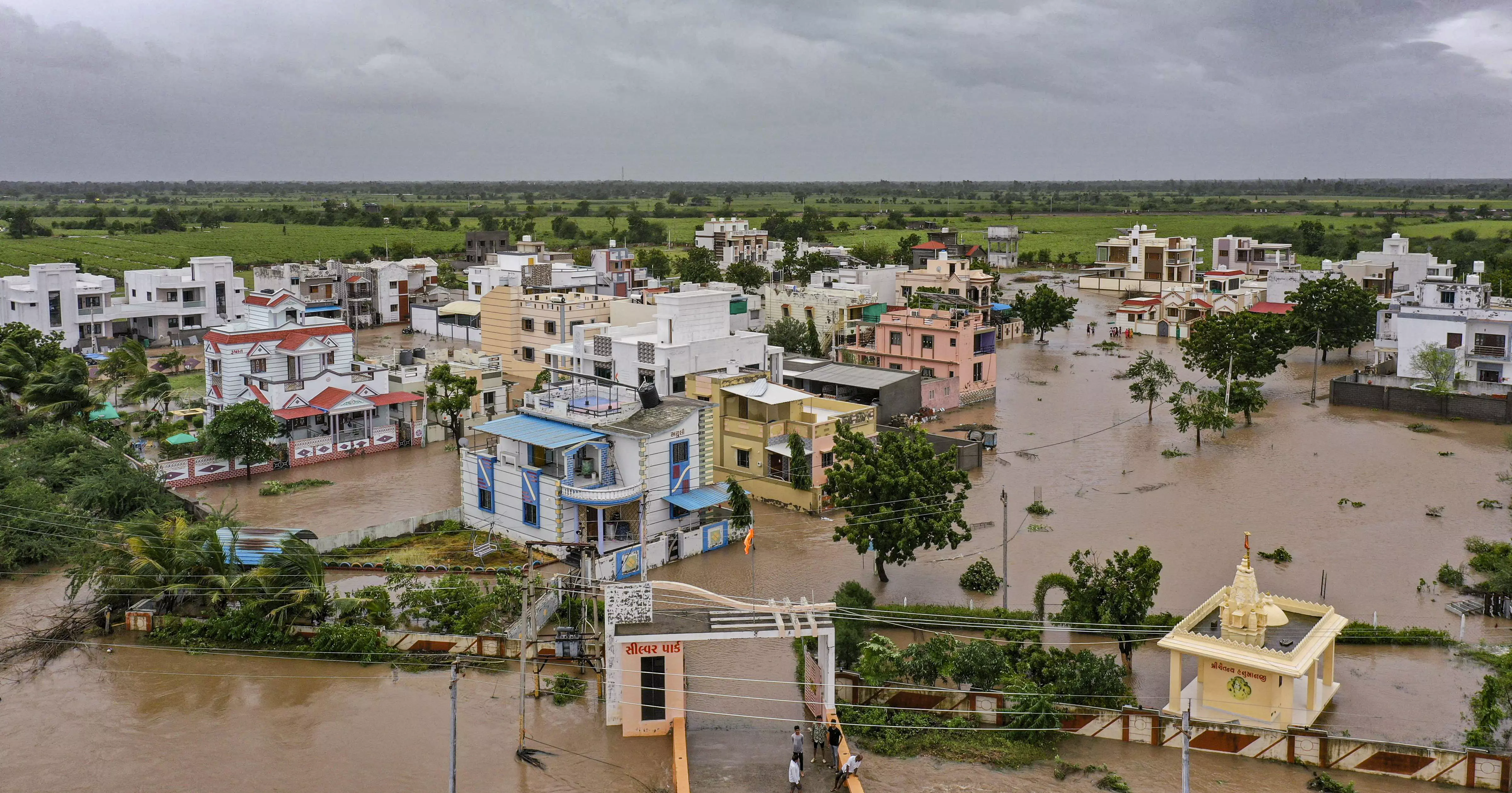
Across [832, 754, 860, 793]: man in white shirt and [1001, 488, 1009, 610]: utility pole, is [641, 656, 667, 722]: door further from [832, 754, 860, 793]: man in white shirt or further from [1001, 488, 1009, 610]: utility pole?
[1001, 488, 1009, 610]: utility pole

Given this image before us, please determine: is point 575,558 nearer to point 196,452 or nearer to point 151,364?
point 196,452

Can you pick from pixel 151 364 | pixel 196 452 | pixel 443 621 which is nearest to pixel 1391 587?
pixel 443 621

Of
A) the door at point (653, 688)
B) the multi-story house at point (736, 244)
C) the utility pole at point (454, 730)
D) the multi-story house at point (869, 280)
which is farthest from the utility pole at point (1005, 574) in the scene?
the multi-story house at point (736, 244)

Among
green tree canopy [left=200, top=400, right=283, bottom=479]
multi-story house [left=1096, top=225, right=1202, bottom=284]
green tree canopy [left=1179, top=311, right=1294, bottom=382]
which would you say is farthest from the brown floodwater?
multi-story house [left=1096, top=225, right=1202, bottom=284]

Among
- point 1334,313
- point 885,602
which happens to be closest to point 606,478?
point 885,602

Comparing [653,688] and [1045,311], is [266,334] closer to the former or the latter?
[653,688]
